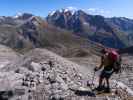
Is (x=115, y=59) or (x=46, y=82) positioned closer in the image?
(x=115, y=59)

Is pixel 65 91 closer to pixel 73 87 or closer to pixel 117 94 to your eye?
pixel 73 87

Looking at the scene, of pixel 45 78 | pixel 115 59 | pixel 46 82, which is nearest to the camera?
pixel 115 59

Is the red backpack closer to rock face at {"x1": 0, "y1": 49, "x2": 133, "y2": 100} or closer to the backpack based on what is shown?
the backpack

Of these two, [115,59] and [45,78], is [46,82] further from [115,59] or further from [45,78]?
[115,59]

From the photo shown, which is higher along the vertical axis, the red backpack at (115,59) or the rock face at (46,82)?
the red backpack at (115,59)

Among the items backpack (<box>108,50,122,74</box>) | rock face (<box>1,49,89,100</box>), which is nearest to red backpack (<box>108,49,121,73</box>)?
backpack (<box>108,50,122,74</box>)

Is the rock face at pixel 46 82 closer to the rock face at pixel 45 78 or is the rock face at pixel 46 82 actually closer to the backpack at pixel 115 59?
the rock face at pixel 45 78

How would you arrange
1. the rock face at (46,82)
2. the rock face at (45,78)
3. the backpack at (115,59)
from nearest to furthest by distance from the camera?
the backpack at (115,59)
the rock face at (46,82)
the rock face at (45,78)

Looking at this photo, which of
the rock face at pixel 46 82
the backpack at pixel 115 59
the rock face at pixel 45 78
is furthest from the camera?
the rock face at pixel 45 78

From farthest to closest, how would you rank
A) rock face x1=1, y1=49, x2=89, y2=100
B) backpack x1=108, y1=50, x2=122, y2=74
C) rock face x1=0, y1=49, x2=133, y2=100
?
rock face x1=1, y1=49, x2=89, y2=100 < rock face x1=0, y1=49, x2=133, y2=100 < backpack x1=108, y1=50, x2=122, y2=74

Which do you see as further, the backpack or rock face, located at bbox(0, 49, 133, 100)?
rock face, located at bbox(0, 49, 133, 100)

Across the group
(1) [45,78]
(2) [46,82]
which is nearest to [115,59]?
(2) [46,82]

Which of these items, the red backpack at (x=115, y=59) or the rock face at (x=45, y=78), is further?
the rock face at (x=45, y=78)

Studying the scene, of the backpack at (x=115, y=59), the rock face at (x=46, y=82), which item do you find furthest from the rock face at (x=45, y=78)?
the backpack at (x=115, y=59)
